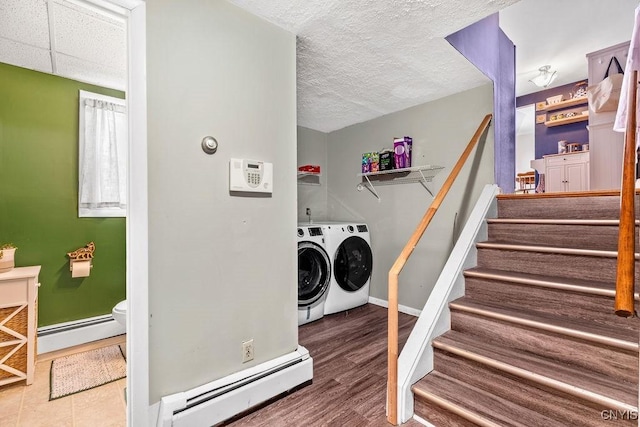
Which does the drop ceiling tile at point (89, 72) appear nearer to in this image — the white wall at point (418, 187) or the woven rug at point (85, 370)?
the woven rug at point (85, 370)

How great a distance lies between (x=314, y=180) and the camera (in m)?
3.79

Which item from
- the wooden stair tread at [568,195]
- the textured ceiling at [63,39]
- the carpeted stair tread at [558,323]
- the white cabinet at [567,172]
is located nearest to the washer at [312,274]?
the carpeted stair tread at [558,323]

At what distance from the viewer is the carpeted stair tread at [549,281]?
153 cm

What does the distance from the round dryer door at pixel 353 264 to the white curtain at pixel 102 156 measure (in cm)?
215

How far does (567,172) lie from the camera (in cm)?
451

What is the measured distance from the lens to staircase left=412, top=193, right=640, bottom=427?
1.27 meters

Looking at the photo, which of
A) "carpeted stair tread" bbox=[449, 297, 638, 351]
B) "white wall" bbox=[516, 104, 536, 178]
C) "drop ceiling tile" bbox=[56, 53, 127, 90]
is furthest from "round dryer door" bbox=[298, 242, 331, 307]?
"white wall" bbox=[516, 104, 536, 178]

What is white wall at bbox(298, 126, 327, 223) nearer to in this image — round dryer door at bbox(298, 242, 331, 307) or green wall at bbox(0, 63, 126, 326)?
round dryer door at bbox(298, 242, 331, 307)

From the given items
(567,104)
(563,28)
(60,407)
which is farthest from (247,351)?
(567,104)

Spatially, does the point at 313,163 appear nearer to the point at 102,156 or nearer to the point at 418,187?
the point at 418,187

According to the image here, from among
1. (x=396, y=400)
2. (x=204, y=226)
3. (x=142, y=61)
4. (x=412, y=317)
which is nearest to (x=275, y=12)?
(x=142, y=61)

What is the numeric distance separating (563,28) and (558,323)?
3.34 m

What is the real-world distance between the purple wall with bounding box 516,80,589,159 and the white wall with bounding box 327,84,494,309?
348cm

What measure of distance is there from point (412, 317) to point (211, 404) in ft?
7.02
